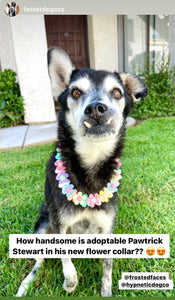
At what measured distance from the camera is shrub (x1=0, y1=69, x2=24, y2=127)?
207cm

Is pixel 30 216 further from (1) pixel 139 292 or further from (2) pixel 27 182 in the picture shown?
(1) pixel 139 292

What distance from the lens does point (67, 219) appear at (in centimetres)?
97

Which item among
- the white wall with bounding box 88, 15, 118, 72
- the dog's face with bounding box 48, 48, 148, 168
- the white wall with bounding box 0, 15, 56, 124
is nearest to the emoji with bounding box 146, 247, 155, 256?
the dog's face with bounding box 48, 48, 148, 168

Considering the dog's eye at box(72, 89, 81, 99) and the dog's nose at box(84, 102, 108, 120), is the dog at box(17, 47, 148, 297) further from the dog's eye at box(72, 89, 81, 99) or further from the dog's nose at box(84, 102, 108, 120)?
the dog's nose at box(84, 102, 108, 120)

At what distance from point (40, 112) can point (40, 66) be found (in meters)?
0.69

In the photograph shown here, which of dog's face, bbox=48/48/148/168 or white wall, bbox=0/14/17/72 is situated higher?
white wall, bbox=0/14/17/72

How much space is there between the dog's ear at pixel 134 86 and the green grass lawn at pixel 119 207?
762 mm

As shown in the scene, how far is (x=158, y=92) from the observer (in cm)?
304

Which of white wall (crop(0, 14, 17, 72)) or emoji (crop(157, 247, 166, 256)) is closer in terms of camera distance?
emoji (crop(157, 247, 166, 256))

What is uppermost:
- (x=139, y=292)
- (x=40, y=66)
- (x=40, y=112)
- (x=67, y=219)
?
(x=40, y=66)

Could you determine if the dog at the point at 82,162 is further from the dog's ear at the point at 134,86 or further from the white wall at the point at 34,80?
the white wall at the point at 34,80

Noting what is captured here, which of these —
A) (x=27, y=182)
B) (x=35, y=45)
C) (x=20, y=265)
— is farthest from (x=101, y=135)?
(x=35, y=45)

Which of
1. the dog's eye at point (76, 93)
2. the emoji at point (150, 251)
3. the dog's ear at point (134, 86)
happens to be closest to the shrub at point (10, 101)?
the dog's eye at point (76, 93)
